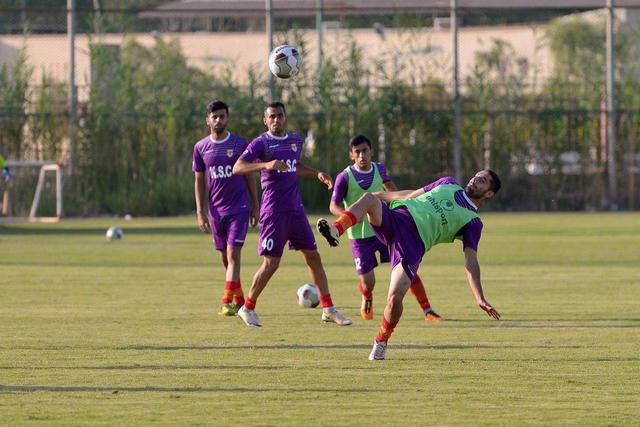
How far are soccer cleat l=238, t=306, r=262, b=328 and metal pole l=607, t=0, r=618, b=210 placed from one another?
22.5 metres

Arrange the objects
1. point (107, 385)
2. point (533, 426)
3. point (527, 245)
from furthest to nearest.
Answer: point (527, 245)
point (107, 385)
point (533, 426)

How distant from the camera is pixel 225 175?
13805mm

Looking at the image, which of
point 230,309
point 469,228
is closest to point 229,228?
point 230,309

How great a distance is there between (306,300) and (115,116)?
20.0 m

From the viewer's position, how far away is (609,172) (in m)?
34.1

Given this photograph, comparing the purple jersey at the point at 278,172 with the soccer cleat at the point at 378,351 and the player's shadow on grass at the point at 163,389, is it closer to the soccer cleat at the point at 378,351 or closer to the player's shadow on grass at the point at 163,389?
the soccer cleat at the point at 378,351

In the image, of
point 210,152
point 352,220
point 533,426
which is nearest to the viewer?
point 533,426

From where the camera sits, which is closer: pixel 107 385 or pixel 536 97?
pixel 107 385

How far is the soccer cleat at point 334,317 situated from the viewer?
42.1 feet

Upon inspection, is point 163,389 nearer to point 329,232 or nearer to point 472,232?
point 329,232

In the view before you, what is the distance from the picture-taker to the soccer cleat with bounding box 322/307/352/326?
505 inches

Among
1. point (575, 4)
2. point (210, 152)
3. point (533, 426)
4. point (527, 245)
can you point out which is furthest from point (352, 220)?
point (575, 4)

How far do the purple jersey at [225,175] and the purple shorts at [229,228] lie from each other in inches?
2.2

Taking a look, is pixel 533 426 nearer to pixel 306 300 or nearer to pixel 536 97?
pixel 306 300
